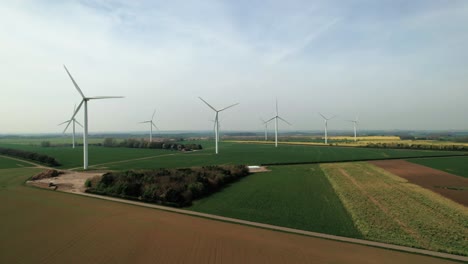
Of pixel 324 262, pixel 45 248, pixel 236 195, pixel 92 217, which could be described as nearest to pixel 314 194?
pixel 236 195

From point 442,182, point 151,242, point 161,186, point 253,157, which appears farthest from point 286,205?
point 253,157

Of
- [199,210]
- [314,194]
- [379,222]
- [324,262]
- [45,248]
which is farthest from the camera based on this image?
[314,194]

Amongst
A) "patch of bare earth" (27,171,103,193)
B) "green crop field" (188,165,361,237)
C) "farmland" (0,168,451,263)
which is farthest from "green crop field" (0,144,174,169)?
"green crop field" (188,165,361,237)

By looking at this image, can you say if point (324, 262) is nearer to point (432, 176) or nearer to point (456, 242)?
point (456, 242)

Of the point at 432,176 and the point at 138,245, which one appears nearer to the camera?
the point at 138,245

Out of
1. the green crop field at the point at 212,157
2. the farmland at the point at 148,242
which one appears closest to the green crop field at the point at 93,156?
the green crop field at the point at 212,157

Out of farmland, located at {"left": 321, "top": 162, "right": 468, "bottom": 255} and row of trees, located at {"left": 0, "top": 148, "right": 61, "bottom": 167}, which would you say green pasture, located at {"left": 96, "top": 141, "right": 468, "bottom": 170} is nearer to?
row of trees, located at {"left": 0, "top": 148, "right": 61, "bottom": 167}
